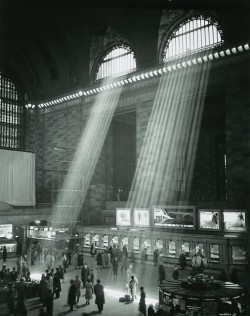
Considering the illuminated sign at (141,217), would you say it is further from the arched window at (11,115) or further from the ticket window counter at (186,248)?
the arched window at (11,115)

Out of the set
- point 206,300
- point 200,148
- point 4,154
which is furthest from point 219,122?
point 206,300

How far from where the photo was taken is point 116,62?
84.6 feet

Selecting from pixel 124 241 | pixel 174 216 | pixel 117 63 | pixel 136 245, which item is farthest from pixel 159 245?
pixel 117 63

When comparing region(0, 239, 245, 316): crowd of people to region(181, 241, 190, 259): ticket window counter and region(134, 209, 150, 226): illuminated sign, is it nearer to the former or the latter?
region(181, 241, 190, 259): ticket window counter

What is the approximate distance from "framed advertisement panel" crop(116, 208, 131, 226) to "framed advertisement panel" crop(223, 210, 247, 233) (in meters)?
6.29

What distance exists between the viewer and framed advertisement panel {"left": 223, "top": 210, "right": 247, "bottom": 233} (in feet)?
60.2

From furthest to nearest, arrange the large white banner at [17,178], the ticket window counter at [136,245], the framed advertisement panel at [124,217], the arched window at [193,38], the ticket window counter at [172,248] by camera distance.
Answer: the large white banner at [17,178] < the framed advertisement panel at [124,217] < the ticket window counter at [136,245] < the arched window at [193,38] < the ticket window counter at [172,248]

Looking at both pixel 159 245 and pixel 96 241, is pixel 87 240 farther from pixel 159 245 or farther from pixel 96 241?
pixel 159 245

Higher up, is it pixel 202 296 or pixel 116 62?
pixel 116 62

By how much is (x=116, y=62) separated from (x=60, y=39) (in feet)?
14.7

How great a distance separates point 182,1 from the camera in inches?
175

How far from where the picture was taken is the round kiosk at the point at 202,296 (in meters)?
10.2

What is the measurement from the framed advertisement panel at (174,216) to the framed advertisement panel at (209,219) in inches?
19.8

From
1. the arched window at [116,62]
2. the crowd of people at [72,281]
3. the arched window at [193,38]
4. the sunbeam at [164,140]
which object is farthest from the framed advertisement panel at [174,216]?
the arched window at [116,62]
